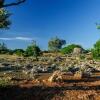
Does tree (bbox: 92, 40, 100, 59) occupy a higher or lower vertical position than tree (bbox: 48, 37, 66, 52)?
lower

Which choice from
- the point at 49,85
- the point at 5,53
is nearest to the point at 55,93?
the point at 49,85

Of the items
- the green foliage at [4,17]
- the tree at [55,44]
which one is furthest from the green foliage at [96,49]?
the tree at [55,44]

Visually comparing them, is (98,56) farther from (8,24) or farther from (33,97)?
(33,97)

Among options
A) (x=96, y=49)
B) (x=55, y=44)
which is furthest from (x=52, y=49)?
(x=96, y=49)

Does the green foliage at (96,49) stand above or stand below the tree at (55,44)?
below

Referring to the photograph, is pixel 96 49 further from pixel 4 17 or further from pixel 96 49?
pixel 4 17

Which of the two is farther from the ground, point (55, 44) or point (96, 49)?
point (55, 44)

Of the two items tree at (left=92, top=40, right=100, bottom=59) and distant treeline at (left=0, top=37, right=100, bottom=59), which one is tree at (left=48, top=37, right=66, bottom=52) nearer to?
distant treeline at (left=0, top=37, right=100, bottom=59)

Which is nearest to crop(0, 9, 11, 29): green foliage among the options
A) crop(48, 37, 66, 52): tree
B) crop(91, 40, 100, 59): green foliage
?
crop(91, 40, 100, 59): green foliage

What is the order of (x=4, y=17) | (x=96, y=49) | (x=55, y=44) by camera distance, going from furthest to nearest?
1. (x=55, y=44)
2. (x=96, y=49)
3. (x=4, y=17)

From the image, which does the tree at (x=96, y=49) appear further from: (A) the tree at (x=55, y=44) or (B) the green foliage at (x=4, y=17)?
(A) the tree at (x=55, y=44)

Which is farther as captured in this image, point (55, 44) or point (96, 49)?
point (55, 44)

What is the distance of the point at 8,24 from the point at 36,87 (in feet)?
34.3

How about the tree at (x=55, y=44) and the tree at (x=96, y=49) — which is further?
the tree at (x=55, y=44)
